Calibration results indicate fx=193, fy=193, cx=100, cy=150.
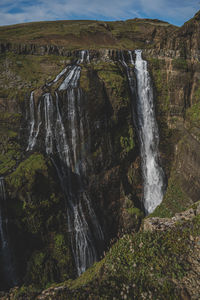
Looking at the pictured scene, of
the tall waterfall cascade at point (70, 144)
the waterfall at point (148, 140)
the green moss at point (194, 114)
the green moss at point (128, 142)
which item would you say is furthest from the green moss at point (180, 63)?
the tall waterfall cascade at point (70, 144)

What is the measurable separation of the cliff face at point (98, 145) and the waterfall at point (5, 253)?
0.93 ft

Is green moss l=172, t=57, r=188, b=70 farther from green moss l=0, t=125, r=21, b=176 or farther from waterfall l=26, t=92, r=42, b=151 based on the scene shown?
green moss l=0, t=125, r=21, b=176

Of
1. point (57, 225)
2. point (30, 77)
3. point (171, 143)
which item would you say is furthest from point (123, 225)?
point (30, 77)

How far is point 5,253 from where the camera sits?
30.5 ft

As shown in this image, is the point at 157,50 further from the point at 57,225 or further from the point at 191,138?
the point at 57,225

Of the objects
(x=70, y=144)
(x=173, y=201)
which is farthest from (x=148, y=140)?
(x=70, y=144)

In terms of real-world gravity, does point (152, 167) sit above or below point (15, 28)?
below

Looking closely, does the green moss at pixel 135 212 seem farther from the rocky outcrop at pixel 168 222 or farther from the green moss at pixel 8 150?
the green moss at pixel 8 150

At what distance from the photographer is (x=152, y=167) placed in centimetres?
1553

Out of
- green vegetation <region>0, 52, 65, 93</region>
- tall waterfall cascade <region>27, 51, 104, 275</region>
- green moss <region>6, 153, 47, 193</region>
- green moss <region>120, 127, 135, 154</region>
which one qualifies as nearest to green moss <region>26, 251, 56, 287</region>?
tall waterfall cascade <region>27, 51, 104, 275</region>

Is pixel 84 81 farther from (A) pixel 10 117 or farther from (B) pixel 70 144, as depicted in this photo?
(A) pixel 10 117

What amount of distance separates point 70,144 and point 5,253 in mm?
6752

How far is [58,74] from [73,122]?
5.74 m

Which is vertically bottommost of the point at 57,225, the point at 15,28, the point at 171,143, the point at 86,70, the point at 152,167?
the point at 57,225
